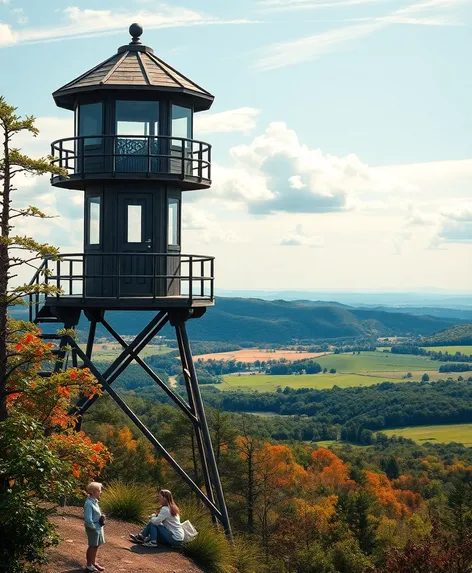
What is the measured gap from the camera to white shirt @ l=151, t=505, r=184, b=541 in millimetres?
17062

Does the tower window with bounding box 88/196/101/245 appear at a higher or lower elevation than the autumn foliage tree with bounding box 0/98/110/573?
higher

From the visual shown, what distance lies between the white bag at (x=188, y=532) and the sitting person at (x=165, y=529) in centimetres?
21

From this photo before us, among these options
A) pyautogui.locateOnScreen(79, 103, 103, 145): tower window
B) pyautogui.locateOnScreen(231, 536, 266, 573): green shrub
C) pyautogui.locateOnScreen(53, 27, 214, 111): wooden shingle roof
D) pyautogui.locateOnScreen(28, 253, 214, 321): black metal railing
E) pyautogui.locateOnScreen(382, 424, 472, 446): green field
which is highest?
pyautogui.locateOnScreen(53, 27, 214, 111): wooden shingle roof

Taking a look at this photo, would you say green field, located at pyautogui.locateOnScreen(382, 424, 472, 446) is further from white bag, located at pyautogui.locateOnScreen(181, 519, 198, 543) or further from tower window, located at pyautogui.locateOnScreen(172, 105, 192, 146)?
white bag, located at pyautogui.locateOnScreen(181, 519, 198, 543)

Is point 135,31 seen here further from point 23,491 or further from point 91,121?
point 23,491

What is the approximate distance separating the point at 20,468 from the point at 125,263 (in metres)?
7.00

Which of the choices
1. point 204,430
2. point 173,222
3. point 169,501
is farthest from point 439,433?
point 169,501

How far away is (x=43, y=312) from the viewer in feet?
67.8

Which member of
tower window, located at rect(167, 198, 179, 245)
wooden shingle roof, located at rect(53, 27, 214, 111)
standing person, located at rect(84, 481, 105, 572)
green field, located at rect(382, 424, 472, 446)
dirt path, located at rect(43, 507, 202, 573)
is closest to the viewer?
standing person, located at rect(84, 481, 105, 572)

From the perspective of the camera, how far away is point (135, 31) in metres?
21.2

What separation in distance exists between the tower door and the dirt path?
515 centimetres

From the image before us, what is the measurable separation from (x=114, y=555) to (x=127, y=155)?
8559mm

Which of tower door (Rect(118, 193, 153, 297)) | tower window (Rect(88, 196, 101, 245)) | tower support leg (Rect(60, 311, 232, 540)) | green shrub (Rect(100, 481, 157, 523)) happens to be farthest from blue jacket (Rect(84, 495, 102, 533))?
tower window (Rect(88, 196, 101, 245))

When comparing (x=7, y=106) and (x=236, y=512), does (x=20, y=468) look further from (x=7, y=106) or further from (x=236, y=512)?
(x=236, y=512)
